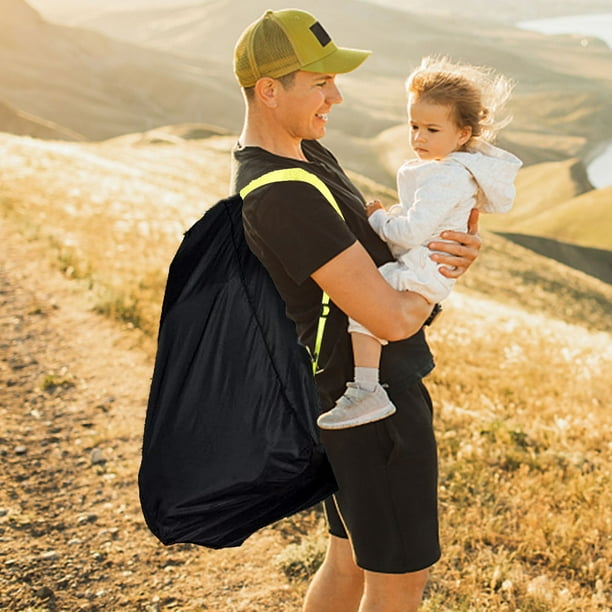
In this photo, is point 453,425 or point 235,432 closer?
point 235,432

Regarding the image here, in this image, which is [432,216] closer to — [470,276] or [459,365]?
[459,365]

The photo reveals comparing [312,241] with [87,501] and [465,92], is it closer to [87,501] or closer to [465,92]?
[465,92]

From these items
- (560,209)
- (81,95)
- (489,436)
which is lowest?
(81,95)

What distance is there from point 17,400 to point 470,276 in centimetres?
3097

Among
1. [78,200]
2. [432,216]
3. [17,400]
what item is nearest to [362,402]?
[432,216]

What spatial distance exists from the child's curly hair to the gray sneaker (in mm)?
1399

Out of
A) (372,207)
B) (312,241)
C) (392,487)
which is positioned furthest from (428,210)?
(392,487)

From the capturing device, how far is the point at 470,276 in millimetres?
37094

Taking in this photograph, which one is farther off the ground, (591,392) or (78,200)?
(591,392)

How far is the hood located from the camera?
3.53m

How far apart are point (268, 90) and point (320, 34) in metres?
0.33

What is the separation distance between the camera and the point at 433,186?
3430mm

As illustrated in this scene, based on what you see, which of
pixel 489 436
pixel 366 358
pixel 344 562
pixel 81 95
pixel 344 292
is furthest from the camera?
pixel 81 95

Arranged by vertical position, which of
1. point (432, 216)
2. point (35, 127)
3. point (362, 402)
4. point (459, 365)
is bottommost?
point (35, 127)
